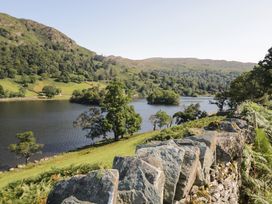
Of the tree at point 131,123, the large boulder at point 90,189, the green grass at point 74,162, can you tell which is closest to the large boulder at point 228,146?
the large boulder at point 90,189

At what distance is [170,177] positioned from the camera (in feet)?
18.7

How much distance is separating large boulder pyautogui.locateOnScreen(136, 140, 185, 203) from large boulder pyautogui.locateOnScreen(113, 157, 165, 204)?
11.8 inches

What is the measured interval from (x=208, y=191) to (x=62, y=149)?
75.5 metres

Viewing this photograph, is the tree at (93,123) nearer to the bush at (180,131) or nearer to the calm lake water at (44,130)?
the calm lake water at (44,130)

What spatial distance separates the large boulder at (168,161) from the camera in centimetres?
559

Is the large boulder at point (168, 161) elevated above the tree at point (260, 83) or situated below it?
above

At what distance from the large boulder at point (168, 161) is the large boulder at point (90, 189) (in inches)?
44.5

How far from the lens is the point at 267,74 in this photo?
6122cm

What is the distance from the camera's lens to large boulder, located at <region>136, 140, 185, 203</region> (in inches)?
220

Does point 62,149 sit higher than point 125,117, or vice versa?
point 125,117

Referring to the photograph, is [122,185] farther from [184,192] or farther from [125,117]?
[125,117]

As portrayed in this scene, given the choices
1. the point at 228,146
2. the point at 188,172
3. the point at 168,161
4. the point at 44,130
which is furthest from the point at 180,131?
the point at 44,130

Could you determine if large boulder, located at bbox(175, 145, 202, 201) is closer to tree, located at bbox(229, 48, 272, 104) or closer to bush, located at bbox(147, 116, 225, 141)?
bush, located at bbox(147, 116, 225, 141)

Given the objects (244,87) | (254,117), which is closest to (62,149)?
(244,87)
